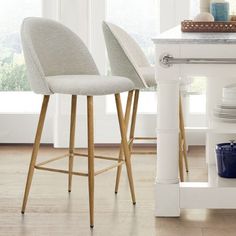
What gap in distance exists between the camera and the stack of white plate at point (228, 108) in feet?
11.0

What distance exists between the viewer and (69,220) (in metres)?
3.14

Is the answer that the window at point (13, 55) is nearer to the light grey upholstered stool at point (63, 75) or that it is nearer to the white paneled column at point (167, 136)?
the light grey upholstered stool at point (63, 75)

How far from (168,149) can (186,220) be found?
34 centimetres

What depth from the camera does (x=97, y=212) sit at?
3.28m

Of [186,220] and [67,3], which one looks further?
[67,3]

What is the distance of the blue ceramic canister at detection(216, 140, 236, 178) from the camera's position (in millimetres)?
3363

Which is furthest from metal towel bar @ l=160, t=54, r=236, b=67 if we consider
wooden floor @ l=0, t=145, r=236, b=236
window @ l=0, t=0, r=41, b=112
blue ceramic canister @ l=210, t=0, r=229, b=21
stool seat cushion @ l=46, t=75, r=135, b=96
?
window @ l=0, t=0, r=41, b=112

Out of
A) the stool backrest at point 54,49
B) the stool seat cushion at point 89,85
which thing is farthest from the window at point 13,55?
the stool seat cushion at point 89,85

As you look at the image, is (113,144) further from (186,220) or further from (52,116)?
(186,220)

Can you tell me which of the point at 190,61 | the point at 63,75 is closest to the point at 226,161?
the point at 190,61

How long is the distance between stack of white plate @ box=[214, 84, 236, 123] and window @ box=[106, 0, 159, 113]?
1628mm

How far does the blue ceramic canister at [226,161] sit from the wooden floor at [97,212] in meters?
0.19

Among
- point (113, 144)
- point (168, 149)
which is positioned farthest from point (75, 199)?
point (113, 144)

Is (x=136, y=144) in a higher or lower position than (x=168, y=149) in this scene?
lower
